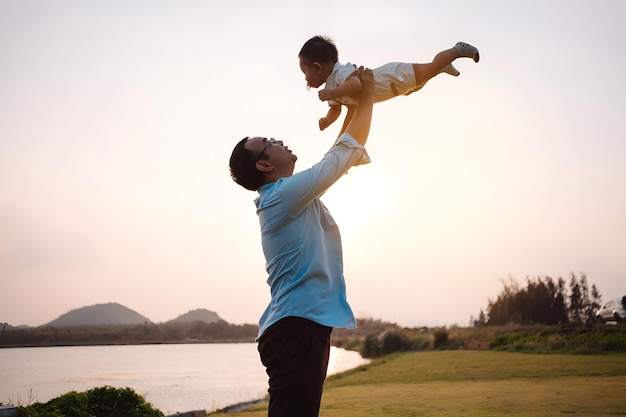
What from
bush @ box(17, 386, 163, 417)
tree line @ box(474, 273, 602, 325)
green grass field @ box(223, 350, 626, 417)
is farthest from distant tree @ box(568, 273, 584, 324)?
bush @ box(17, 386, 163, 417)

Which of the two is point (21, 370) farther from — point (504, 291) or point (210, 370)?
point (504, 291)

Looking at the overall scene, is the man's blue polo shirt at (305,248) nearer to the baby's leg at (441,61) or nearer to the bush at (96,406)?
the baby's leg at (441,61)

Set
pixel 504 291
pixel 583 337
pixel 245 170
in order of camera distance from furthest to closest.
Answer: pixel 504 291 → pixel 583 337 → pixel 245 170

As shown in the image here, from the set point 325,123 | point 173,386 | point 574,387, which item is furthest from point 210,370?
point 325,123

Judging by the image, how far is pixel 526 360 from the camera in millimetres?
18875

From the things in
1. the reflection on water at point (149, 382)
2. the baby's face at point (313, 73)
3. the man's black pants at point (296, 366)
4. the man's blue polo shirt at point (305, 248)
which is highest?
the baby's face at point (313, 73)

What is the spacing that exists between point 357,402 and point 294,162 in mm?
9803

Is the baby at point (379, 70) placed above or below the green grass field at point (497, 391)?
above

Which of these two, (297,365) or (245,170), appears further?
(245,170)

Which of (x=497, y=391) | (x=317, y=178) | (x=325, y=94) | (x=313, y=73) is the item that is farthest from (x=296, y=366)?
(x=497, y=391)

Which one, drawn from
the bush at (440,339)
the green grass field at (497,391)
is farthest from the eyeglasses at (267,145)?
the bush at (440,339)

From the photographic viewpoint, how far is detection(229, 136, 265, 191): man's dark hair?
2.58 meters

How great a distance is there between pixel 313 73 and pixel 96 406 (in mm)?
6464

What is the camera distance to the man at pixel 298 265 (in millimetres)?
2299
